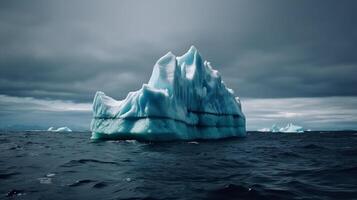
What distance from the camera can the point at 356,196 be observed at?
658cm

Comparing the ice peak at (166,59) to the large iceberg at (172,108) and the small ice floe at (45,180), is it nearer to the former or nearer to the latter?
the large iceberg at (172,108)

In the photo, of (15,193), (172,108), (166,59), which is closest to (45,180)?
(15,193)

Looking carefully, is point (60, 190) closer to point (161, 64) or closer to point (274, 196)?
point (274, 196)

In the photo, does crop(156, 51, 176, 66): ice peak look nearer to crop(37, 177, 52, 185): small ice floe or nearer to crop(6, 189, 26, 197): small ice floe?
crop(37, 177, 52, 185): small ice floe

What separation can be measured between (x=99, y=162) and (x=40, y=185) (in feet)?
16.1

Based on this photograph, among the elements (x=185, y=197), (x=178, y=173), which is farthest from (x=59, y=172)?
(x=185, y=197)

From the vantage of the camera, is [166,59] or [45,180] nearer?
[45,180]

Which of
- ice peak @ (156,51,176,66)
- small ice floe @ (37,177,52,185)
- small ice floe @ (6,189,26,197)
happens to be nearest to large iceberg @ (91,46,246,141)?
ice peak @ (156,51,176,66)

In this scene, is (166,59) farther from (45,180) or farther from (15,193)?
(15,193)

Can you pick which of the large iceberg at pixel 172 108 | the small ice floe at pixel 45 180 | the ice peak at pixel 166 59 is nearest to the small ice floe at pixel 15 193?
the small ice floe at pixel 45 180

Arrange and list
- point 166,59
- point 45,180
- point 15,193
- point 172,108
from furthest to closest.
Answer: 1. point 166,59
2. point 172,108
3. point 45,180
4. point 15,193

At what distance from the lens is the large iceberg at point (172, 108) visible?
2502 cm

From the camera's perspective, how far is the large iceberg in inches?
985

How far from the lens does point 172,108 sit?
26547mm
